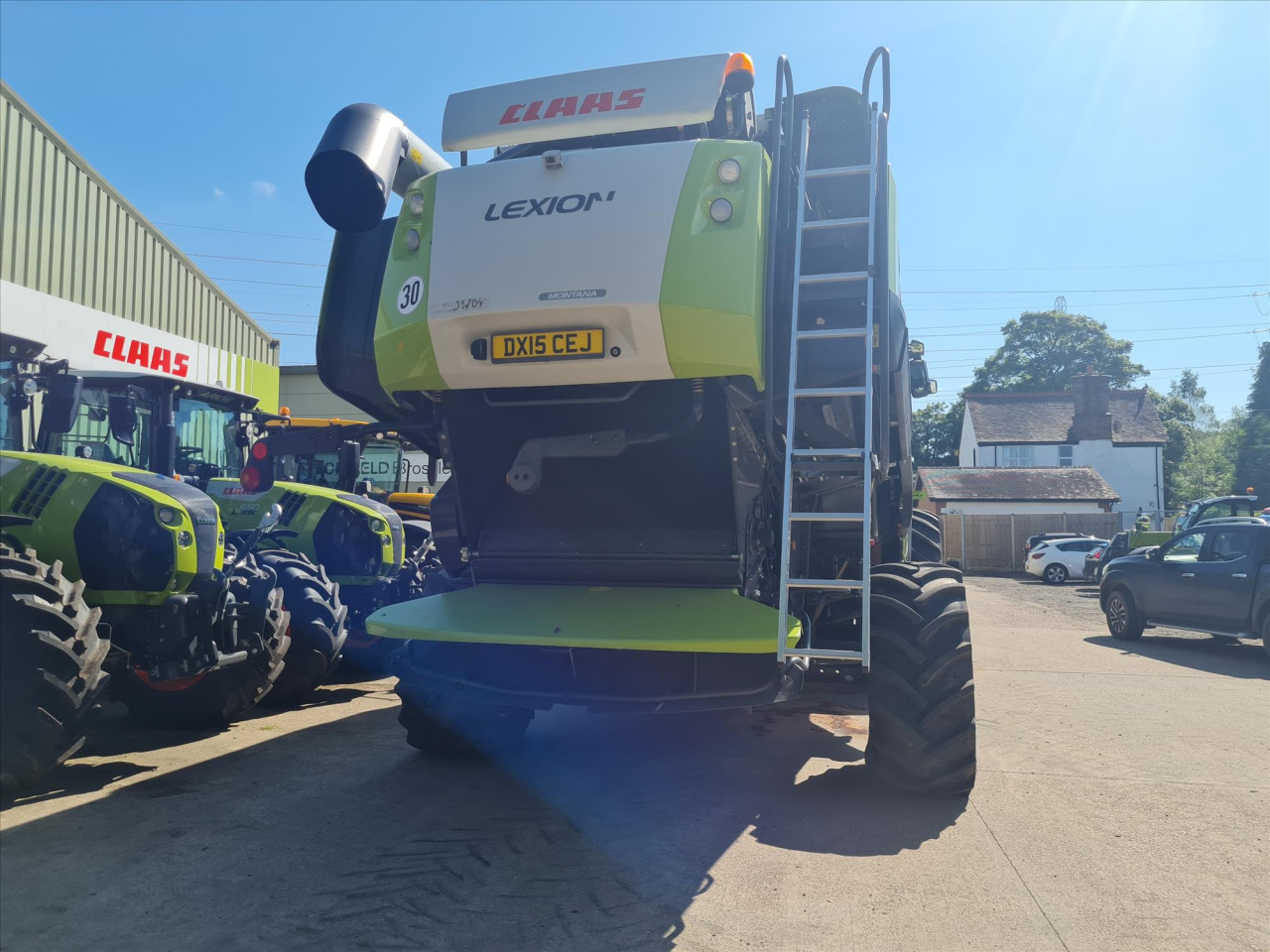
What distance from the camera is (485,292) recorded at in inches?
170

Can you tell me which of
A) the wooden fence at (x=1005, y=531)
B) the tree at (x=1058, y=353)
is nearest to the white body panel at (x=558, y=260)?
the wooden fence at (x=1005, y=531)

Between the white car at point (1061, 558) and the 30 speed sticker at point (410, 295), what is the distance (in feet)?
86.6

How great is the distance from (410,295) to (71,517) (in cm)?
233

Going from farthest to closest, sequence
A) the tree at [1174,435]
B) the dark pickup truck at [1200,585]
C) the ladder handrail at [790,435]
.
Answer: the tree at [1174,435] → the dark pickup truck at [1200,585] → the ladder handrail at [790,435]

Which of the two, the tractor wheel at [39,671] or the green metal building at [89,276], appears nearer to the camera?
the tractor wheel at [39,671]

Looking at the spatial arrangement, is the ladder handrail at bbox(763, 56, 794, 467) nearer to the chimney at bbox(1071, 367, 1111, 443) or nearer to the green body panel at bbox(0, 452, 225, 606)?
the green body panel at bbox(0, 452, 225, 606)

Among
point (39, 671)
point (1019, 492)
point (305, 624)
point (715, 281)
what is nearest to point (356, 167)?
point (715, 281)

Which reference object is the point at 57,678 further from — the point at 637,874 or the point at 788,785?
the point at 788,785

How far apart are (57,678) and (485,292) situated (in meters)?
2.75

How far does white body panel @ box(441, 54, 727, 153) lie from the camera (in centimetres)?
447

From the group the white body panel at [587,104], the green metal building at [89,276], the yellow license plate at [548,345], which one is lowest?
the yellow license plate at [548,345]

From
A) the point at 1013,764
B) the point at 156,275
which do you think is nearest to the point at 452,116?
the point at 1013,764

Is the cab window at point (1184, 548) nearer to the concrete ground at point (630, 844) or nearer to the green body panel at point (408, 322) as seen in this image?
the concrete ground at point (630, 844)

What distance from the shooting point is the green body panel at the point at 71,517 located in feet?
16.3
